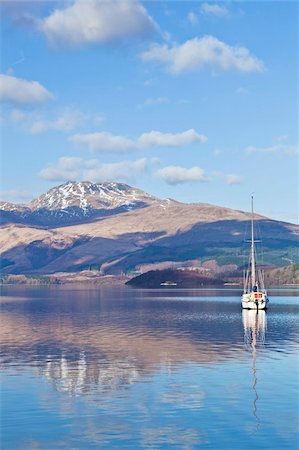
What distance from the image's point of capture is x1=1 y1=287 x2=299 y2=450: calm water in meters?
43.2

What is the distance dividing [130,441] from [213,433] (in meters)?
5.58

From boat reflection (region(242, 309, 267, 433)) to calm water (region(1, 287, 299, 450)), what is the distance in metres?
0.22

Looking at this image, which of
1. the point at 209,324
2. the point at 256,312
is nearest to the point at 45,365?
the point at 209,324

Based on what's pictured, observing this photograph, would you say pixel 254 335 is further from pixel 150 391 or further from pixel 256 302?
pixel 256 302

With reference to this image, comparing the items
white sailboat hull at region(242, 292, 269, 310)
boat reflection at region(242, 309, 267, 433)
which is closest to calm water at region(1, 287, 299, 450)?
boat reflection at region(242, 309, 267, 433)

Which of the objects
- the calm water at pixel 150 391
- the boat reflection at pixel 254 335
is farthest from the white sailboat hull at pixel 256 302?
the calm water at pixel 150 391

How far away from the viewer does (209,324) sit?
12938cm

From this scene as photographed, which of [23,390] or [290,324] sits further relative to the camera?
[290,324]

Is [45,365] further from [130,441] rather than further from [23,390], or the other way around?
[130,441]

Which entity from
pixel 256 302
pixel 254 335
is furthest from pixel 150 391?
pixel 256 302

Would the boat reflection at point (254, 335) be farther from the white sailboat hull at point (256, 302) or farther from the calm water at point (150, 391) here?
the white sailboat hull at point (256, 302)

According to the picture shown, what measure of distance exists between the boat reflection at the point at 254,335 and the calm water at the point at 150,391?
0.22 meters

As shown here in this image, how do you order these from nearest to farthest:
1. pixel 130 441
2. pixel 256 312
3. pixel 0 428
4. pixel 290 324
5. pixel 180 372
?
pixel 130 441 < pixel 0 428 < pixel 180 372 < pixel 290 324 < pixel 256 312

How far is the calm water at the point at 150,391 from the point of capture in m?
43.2
